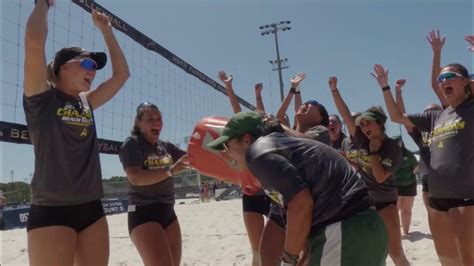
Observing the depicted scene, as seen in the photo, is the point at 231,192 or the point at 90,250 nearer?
the point at 90,250

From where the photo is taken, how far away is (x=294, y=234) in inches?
71.9

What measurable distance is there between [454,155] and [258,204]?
1.68 m

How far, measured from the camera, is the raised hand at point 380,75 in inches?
152

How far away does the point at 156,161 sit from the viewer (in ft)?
11.9

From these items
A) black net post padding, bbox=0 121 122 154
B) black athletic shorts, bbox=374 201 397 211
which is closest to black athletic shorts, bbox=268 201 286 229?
black athletic shorts, bbox=374 201 397 211

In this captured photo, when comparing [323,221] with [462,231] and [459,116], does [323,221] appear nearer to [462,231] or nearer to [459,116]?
[462,231]

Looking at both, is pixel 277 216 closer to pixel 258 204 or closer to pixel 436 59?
pixel 258 204

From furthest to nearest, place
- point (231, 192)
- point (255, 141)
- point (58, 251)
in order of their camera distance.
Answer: point (231, 192) → point (58, 251) → point (255, 141)

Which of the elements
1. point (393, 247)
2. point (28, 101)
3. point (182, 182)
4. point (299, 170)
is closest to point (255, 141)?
point (299, 170)

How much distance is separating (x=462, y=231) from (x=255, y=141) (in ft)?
6.17

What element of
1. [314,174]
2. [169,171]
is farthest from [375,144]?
[314,174]

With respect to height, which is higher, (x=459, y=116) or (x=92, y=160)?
(x=459, y=116)


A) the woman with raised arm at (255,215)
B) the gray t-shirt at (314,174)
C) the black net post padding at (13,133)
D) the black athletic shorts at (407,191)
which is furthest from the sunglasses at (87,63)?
the black athletic shorts at (407,191)

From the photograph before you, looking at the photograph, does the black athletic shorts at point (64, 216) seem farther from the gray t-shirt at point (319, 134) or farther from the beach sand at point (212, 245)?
the beach sand at point (212, 245)
